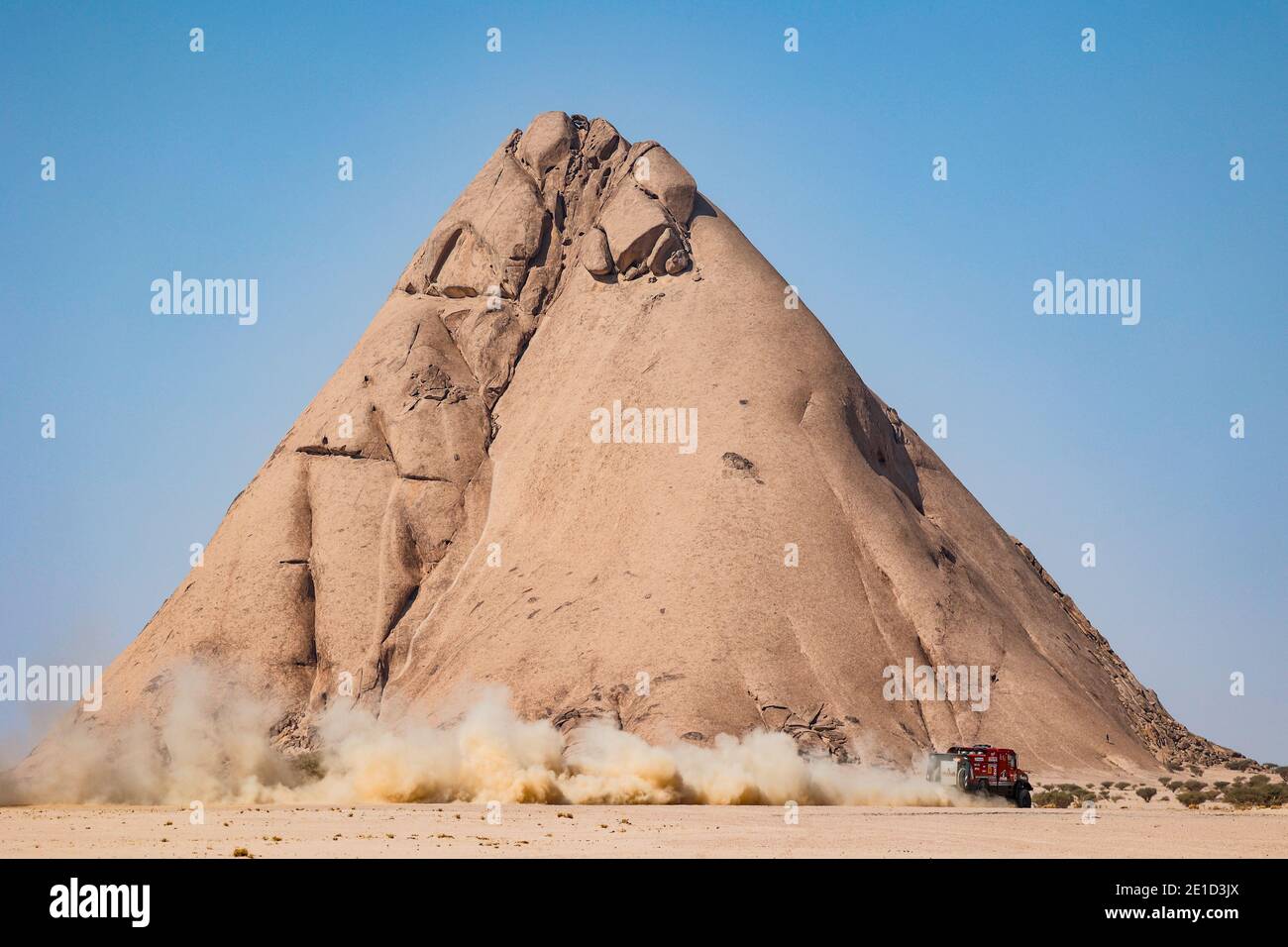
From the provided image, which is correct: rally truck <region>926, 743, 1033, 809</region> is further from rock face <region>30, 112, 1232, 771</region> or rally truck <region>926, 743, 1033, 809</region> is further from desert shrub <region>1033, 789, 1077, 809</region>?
rock face <region>30, 112, 1232, 771</region>

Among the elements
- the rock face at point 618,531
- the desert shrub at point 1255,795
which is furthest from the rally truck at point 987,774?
the desert shrub at point 1255,795

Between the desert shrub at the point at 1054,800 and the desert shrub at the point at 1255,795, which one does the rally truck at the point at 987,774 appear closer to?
the desert shrub at the point at 1054,800

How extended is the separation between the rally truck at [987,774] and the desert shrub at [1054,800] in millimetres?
2140

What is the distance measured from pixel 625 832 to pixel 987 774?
702 inches

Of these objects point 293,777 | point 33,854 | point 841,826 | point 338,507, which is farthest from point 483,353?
point 33,854

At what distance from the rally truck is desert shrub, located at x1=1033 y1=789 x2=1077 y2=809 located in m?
2.14

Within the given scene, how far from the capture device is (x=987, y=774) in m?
48.6

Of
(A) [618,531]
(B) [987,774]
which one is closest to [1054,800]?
(B) [987,774]

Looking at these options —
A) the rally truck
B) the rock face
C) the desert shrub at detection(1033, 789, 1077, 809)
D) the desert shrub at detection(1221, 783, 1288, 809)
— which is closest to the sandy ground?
the rally truck

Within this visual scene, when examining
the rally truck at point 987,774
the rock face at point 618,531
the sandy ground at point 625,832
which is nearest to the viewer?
the sandy ground at point 625,832

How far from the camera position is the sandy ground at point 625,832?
2941 cm

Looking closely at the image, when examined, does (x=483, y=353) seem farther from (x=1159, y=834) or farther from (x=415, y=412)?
(x=1159, y=834)

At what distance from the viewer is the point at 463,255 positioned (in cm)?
8750
